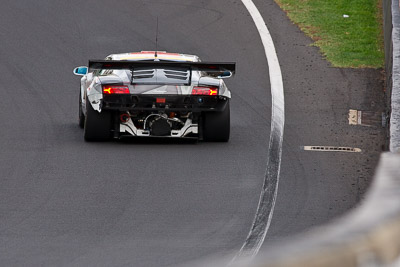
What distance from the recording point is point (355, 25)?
21.3 meters

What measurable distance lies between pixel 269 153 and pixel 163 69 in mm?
1774

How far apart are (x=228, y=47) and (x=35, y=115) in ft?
18.3

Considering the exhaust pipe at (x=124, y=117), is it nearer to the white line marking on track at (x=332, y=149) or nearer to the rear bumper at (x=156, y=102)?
the rear bumper at (x=156, y=102)

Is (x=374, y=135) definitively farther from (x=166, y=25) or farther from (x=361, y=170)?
(x=166, y=25)

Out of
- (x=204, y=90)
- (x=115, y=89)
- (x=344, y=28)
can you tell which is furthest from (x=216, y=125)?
(x=344, y=28)

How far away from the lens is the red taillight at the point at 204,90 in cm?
1298

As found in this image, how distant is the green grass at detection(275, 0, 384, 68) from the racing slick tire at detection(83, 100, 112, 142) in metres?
6.53

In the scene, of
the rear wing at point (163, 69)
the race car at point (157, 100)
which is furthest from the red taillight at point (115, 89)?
the rear wing at point (163, 69)

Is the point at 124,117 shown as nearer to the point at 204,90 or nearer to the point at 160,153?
the point at 160,153

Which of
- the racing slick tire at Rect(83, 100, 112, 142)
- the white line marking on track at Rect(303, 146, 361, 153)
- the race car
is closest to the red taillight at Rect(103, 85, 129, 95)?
the race car

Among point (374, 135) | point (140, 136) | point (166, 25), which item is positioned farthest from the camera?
point (166, 25)

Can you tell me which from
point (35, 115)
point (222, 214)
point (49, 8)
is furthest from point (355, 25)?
point (222, 214)

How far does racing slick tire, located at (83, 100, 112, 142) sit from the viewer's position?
43.4 feet

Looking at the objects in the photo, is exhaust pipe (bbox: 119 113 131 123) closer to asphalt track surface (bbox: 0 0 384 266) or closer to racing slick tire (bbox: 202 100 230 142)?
asphalt track surface (bbox: 0 0 384 266)
